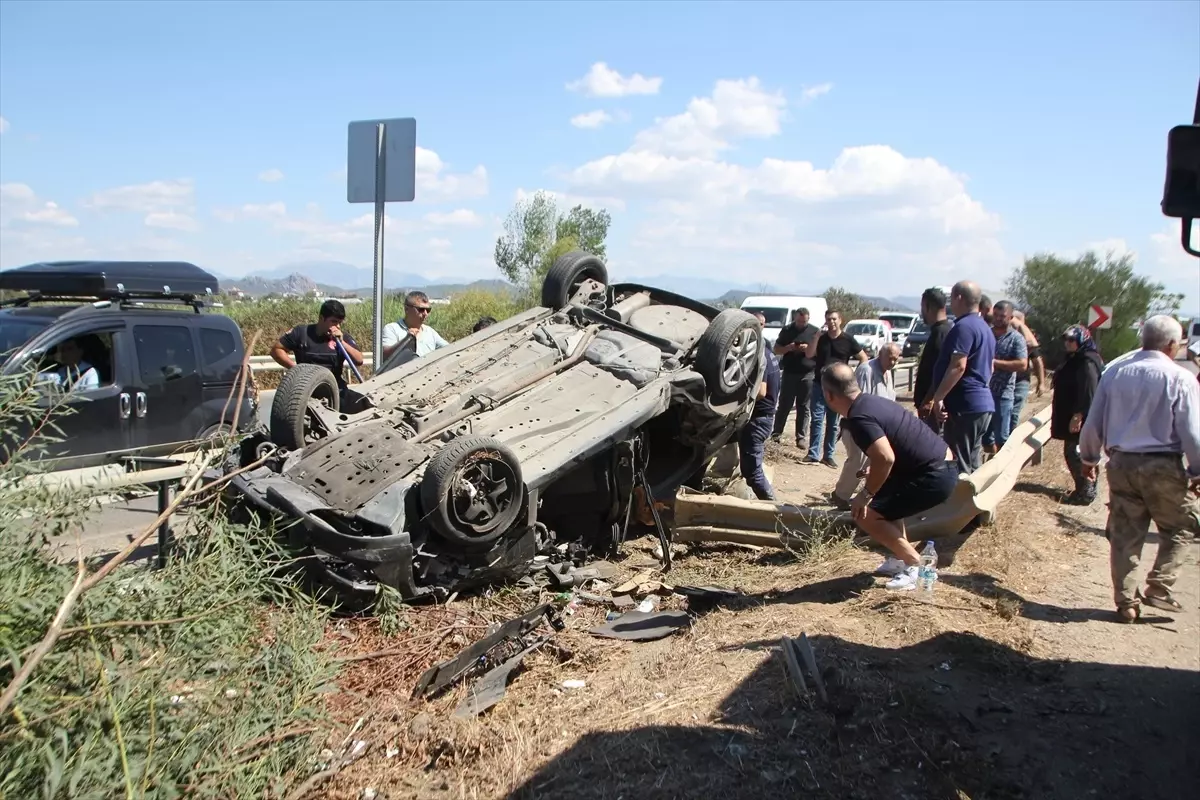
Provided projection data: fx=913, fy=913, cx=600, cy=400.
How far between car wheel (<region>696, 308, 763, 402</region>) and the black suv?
3.25 metres

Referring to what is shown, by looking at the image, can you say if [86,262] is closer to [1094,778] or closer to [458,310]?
[1094,778]

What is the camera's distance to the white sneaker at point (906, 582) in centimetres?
526

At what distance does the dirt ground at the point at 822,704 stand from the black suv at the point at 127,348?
3.29 m

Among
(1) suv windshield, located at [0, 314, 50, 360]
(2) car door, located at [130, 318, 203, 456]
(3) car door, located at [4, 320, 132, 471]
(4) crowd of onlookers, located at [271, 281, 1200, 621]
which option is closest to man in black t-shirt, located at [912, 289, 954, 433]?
(4) crowd of onlookers, located at [271, 281, 1200, 621]

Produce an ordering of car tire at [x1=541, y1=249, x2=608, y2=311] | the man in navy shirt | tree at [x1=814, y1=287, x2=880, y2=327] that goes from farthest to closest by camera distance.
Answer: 1. tree at [x1=814, y1=287, x2=880, y2=327]
2. the man in navy shirt
3. car tire at [x1=541, y1=249, x2=608, y2=311]

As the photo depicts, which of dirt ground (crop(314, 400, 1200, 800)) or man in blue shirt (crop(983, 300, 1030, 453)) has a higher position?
man in blue shirt (crop(983, 300, 1030, 453))

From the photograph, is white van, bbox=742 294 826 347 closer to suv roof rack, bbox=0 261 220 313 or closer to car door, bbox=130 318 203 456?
suv roof rack, bbox=0 261 220 313

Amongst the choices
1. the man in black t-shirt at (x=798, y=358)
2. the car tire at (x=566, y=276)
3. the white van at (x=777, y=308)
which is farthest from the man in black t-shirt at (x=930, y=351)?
the white van at (x=777, y=308)

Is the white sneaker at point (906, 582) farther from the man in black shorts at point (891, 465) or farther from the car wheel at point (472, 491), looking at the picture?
the car wheel at point (472, 491)

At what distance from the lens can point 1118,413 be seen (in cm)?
515

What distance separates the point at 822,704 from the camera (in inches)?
149

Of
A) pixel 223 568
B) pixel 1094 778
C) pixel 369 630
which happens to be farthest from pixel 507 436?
pixel 1094 778

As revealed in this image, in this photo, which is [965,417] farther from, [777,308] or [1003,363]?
[777,308]

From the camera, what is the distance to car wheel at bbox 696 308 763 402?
6.48 metres
